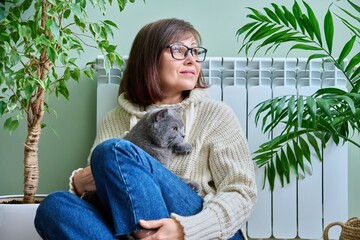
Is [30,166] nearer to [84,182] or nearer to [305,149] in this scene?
[84,182]

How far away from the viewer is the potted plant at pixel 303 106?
5.14 ft

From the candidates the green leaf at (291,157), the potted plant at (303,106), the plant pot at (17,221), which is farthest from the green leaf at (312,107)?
the plant pot at (17,221)

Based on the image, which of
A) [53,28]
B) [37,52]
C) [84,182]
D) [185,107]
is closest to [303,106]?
[185,107]

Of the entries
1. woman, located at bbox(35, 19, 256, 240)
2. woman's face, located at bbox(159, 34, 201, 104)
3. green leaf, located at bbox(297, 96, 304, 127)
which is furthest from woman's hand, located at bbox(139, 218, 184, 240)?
woman's face, located at bbox(159, 34, 201, 104)

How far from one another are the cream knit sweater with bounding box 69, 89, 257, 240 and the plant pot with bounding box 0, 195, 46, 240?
0.34 meters

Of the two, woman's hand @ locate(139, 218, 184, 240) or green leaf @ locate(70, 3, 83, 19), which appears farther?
green leaf @ locate(70, 3, 83, 19)

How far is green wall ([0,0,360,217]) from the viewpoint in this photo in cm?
220

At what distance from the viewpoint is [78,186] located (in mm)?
1641

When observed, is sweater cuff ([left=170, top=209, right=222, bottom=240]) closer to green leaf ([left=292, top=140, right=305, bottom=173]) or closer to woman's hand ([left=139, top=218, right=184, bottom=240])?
woman's hand ([left=139, top=218, right=184, bottom=240])

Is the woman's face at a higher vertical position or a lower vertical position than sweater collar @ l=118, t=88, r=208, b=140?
higher

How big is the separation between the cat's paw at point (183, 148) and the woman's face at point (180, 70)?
24 cm

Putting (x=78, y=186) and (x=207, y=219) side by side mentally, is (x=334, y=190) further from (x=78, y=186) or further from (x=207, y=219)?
(x=78, y=186)

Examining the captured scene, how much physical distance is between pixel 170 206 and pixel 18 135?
106 cm

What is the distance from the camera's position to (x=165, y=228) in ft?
4.28
